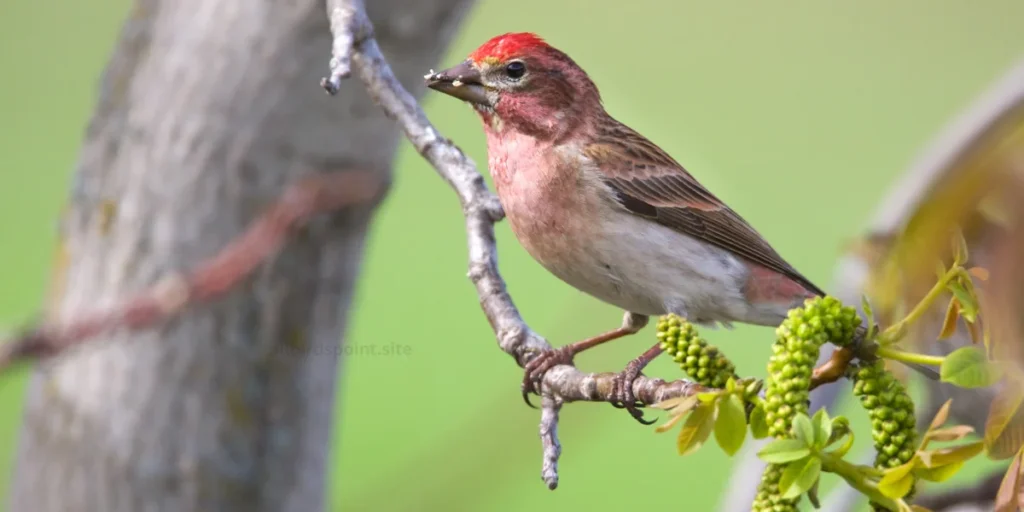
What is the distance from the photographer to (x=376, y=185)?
3475 millimetres

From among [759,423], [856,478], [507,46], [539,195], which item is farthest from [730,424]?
[507,46]

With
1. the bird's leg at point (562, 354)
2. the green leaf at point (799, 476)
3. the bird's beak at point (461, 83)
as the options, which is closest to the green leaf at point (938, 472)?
the green leaf at point (799, 476)

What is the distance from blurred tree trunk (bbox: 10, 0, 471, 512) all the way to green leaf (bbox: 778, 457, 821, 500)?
230 centimetres

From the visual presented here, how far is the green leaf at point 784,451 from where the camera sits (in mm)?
1175

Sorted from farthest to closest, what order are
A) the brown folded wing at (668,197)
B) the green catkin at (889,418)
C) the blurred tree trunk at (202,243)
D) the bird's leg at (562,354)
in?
the blurred tree trunk at (202,243) → the brown folded wing at (668,197) → the bird's leg at (562,354) → the green catkin at (889,418)

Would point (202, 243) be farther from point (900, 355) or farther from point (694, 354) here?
point (900, 355)

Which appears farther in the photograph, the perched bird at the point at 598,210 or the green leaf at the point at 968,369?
the perched bird at the point at 598,210

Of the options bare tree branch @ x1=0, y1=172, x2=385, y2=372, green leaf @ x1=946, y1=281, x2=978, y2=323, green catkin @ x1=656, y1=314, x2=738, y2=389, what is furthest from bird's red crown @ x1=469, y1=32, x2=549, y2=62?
green leaf @ x1=946, y1=281, x2=978, y2=323

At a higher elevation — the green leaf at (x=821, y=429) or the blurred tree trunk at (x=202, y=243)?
the blurred tree trunk at (x=202, y=243)

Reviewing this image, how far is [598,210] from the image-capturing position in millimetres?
2752

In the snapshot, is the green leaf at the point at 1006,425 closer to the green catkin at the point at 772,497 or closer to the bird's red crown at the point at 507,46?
the green catkin at the point at 772,497

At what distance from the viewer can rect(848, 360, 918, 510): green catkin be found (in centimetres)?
125

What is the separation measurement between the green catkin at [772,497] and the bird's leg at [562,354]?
785mm

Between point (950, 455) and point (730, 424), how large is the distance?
0.78 feet
